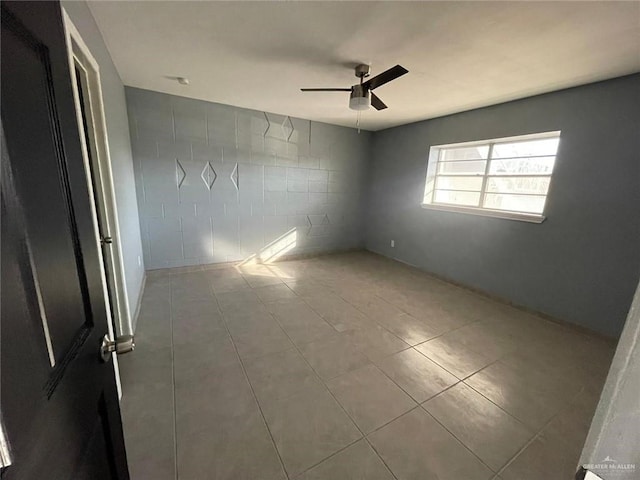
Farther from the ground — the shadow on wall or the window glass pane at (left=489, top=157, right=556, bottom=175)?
the window glass pane at (left=489, top=157, right=556, bottom=175)

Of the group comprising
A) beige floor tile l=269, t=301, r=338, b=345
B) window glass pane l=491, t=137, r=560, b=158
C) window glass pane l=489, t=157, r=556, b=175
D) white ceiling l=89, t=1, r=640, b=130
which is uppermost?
white ceiling l=89, t=1, r=640, b=130

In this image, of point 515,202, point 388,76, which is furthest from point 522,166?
point 388,76

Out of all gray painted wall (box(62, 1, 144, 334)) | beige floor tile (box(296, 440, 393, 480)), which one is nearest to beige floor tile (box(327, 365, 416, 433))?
beige floor tile (box(296, 440, 393, 480))

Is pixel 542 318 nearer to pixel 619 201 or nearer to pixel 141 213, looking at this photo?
pixel 619 201

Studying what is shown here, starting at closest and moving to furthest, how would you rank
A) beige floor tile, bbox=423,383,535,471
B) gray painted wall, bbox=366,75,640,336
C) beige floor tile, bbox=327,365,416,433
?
beige floor tile, bbox=423,383,535,471, beige floor tile, bbox=327,365,416,433, gray painted wall, bbox=366,75,640,336

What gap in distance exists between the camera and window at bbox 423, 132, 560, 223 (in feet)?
9.76

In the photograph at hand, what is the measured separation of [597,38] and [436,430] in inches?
111

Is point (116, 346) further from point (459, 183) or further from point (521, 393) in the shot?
point (459, 183)

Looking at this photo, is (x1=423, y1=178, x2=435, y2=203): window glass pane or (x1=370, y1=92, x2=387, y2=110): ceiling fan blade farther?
(x1=423, y1=178, x2=435, y2=203): window glass pane

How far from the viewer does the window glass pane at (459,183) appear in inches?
143

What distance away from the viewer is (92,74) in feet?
5.88

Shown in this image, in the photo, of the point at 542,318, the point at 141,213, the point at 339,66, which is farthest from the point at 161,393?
the point at 542,318

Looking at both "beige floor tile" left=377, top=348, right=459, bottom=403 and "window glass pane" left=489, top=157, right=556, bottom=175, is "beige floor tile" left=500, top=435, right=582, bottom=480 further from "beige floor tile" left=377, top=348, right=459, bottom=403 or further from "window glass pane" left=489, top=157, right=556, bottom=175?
"window glass pane" left=489, top=157, right=556, bottom=175

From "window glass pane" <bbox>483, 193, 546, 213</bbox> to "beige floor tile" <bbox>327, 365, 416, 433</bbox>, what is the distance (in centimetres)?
271
